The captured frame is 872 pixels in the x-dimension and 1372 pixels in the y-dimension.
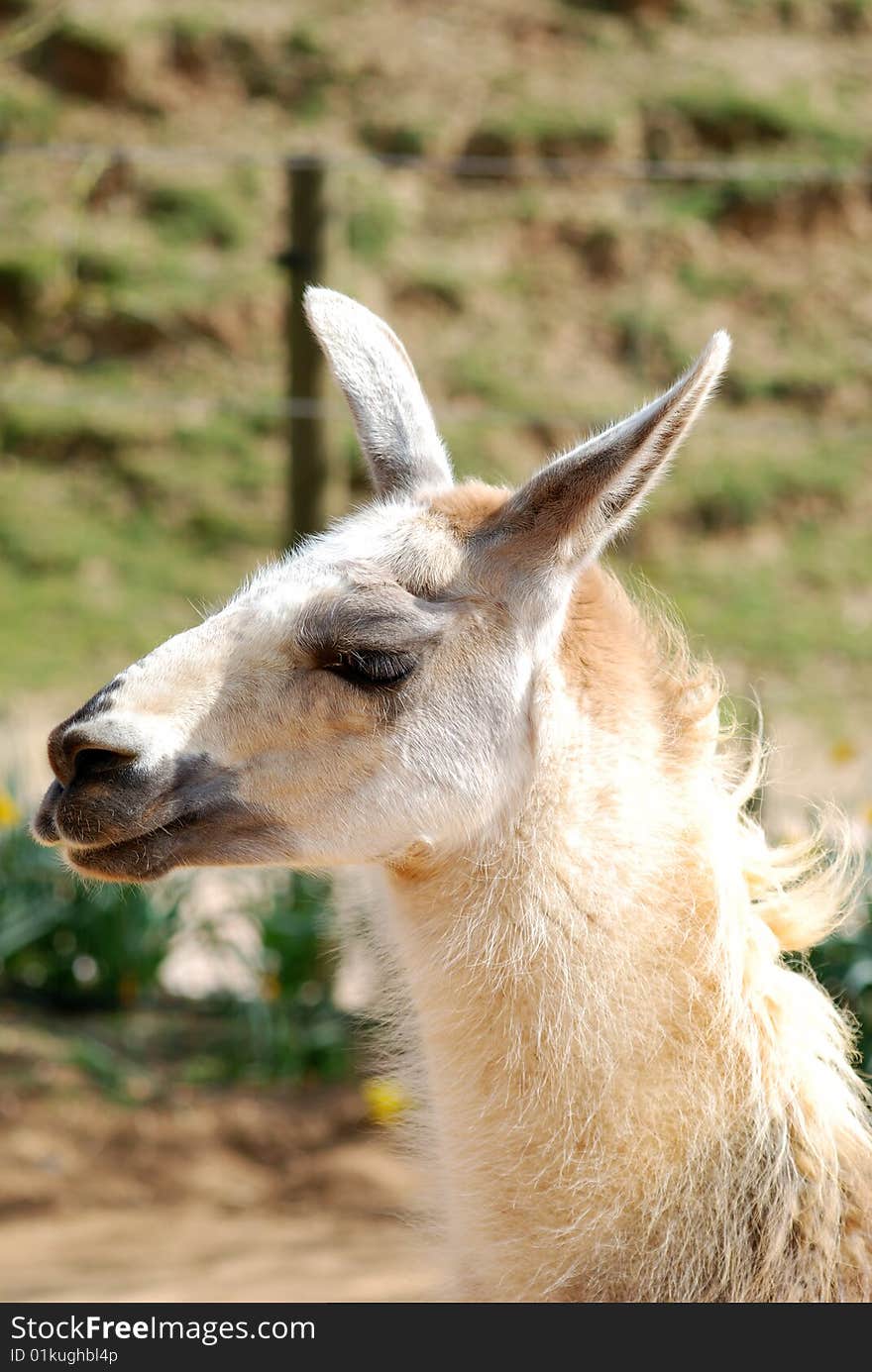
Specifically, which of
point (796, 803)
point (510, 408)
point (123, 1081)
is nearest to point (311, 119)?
point (510, 408)

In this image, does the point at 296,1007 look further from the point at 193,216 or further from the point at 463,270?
the point at 193,216

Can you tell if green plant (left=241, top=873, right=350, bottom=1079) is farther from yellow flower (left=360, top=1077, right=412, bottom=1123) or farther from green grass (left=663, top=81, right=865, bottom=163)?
green grass (left=663, top=81, right=865, bottom=163)

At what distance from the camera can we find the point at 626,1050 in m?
2.22

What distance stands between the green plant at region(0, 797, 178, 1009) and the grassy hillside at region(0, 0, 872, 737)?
5.16 metres

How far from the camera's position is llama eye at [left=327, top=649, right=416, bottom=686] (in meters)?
2.26

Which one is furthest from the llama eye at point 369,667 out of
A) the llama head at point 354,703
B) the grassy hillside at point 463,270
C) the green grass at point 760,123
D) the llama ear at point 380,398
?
the green grass at point 760,123

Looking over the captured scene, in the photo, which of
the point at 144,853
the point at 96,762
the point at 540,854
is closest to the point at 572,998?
the point at 540,854

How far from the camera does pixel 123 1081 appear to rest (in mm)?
4680

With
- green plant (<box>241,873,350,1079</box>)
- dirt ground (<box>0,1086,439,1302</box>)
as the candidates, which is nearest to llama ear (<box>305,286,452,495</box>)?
dirt ground (<box>0,1086,439,1302</box>)

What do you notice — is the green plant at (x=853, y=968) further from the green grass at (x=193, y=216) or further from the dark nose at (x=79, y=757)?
the green grass at (x=193, y=216)

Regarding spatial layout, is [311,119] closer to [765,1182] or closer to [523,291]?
[523,291]

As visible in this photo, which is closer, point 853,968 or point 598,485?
point 598,485

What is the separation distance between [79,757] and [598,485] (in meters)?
A: 0.83

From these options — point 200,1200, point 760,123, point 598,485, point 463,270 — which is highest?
point 760,123
